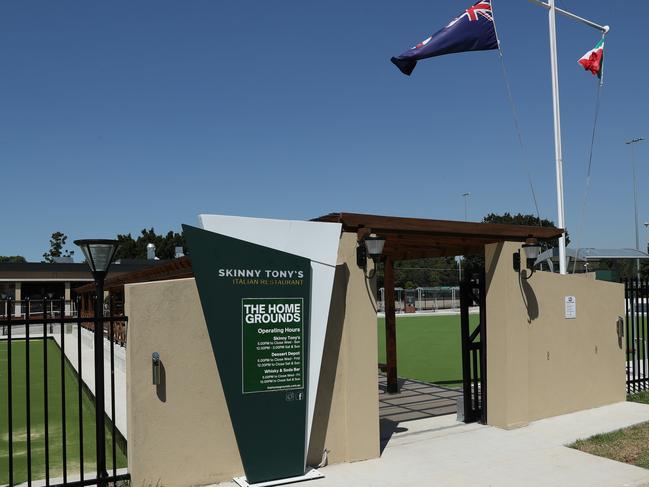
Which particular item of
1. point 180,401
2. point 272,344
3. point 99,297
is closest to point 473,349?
point 272,344

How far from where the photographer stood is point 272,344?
7.20 metres

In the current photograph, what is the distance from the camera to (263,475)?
7047mm

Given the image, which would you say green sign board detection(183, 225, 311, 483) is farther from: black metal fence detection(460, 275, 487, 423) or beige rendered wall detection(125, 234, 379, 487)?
black metal fence detection(460, 275, 487, 423)

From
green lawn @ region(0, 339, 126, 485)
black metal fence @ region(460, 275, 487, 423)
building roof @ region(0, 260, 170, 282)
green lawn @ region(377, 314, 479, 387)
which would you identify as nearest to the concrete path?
black metal fence @ region(460, 275, 487, 423)

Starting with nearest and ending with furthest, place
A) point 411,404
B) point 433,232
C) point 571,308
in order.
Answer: point 433,232 < point 571,308 < point 411,404

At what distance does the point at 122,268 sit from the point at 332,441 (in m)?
43.8

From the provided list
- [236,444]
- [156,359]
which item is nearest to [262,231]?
[156,359]

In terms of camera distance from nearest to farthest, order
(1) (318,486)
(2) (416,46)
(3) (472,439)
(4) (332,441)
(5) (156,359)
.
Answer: (5) (156,359), (1) (318,486), (4) (332,441), (3) (472,439), (2) (416,46)

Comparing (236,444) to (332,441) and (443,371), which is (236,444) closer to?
(332,441)

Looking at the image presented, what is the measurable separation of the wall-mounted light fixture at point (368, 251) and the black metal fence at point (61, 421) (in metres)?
3.07

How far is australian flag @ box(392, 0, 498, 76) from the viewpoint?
11945mm

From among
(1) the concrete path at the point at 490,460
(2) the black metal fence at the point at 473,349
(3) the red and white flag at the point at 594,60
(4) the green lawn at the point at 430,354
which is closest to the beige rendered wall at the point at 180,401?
(1) the concrete path at the point at 490,460

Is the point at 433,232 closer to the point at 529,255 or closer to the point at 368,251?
the point at 368,251

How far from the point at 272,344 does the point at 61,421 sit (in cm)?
576
